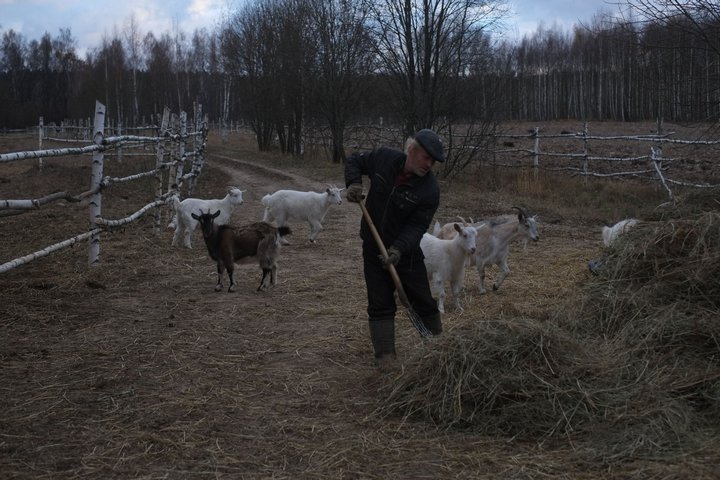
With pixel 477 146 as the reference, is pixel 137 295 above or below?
below

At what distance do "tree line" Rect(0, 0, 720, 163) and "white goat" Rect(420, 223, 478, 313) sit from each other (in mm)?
5431

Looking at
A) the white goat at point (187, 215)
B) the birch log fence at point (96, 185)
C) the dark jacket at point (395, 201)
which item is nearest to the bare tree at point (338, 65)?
the birch log fence at point (96, 185)

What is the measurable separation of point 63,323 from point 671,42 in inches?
385

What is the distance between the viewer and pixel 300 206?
39.7ft

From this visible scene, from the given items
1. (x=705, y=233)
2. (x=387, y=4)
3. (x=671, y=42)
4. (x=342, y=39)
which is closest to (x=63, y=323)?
(x=705, y=233)

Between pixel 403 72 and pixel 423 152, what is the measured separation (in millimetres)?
17286

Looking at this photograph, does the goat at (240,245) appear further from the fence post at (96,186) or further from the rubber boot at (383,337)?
the rubber boot at (383,337)

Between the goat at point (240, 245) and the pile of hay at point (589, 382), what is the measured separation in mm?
3896

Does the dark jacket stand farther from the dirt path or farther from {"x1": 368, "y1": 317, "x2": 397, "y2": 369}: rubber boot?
the dirt path

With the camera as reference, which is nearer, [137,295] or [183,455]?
[183,455]

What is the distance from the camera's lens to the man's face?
4.93 m

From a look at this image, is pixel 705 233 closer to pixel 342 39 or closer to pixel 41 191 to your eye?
pixel 41 191

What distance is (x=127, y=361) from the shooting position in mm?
5277

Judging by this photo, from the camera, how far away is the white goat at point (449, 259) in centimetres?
750
